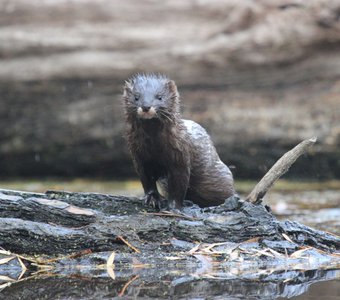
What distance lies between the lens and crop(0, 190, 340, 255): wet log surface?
626 centimetres

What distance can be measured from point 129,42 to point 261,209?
536 centimetres

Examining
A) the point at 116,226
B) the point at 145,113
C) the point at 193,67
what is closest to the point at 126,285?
the point at 116,226

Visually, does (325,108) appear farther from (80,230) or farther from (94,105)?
(80,230)

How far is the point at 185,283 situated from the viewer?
5703 mm

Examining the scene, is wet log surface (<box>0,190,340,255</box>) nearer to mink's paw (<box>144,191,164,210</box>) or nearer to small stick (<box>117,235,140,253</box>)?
small stick (<box>117,235,140,253</box>)

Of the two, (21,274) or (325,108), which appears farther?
(325,108)

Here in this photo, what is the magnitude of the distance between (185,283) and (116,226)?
0.98 meters

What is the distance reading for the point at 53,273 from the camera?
6074 millimetres

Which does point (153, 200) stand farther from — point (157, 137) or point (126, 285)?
point (126, 285)

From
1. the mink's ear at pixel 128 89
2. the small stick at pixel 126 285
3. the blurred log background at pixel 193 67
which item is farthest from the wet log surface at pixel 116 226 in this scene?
the blurred log background at pixel 193 67

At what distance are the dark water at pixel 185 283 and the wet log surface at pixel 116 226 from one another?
250 millimetres

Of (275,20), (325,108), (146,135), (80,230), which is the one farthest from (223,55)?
(80,230)

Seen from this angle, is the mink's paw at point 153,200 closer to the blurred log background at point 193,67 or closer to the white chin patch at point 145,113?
the white chin patch at point 145,113

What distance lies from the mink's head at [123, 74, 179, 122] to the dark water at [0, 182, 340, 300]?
1361 mm
